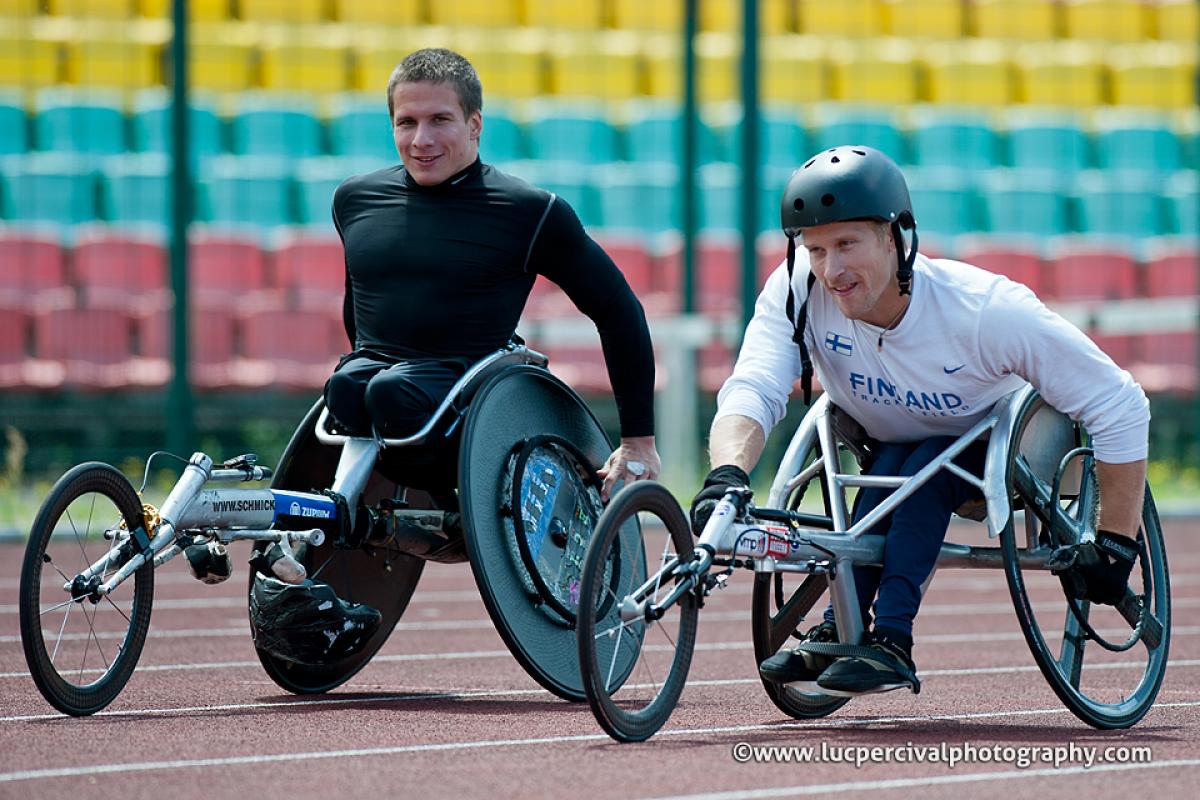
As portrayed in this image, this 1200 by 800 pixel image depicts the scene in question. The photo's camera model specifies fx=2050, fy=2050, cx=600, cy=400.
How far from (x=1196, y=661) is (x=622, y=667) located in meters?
2.74

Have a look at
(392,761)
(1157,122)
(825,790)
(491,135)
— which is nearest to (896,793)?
(825,790)

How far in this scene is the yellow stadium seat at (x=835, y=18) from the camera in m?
20.4

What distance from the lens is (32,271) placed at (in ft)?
48.6

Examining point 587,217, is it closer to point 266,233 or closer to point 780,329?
point 266,233

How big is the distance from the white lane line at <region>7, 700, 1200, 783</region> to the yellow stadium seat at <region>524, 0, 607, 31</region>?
14.8m

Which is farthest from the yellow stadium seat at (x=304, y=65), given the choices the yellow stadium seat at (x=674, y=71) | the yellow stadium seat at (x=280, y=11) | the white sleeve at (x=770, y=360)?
the white sleeve at (x=770, y=360)

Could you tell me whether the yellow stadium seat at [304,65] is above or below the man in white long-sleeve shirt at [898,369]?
above

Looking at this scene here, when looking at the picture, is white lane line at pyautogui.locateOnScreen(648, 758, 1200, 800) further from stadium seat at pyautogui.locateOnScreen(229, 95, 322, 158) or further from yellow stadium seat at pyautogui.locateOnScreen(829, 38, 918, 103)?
yellow stadium seat at pyautogui.locateOnScreen(829, 38, 918, 103)

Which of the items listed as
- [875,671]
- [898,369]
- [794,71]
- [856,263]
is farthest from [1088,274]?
[875,671]

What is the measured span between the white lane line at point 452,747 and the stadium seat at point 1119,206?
13.1m

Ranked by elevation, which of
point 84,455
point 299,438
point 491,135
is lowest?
point 84,455

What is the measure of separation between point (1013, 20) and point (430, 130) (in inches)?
640

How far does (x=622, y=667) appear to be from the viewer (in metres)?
5.87

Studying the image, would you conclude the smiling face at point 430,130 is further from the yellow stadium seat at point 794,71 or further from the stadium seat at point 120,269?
the yellow stadium seat at point 794,71
